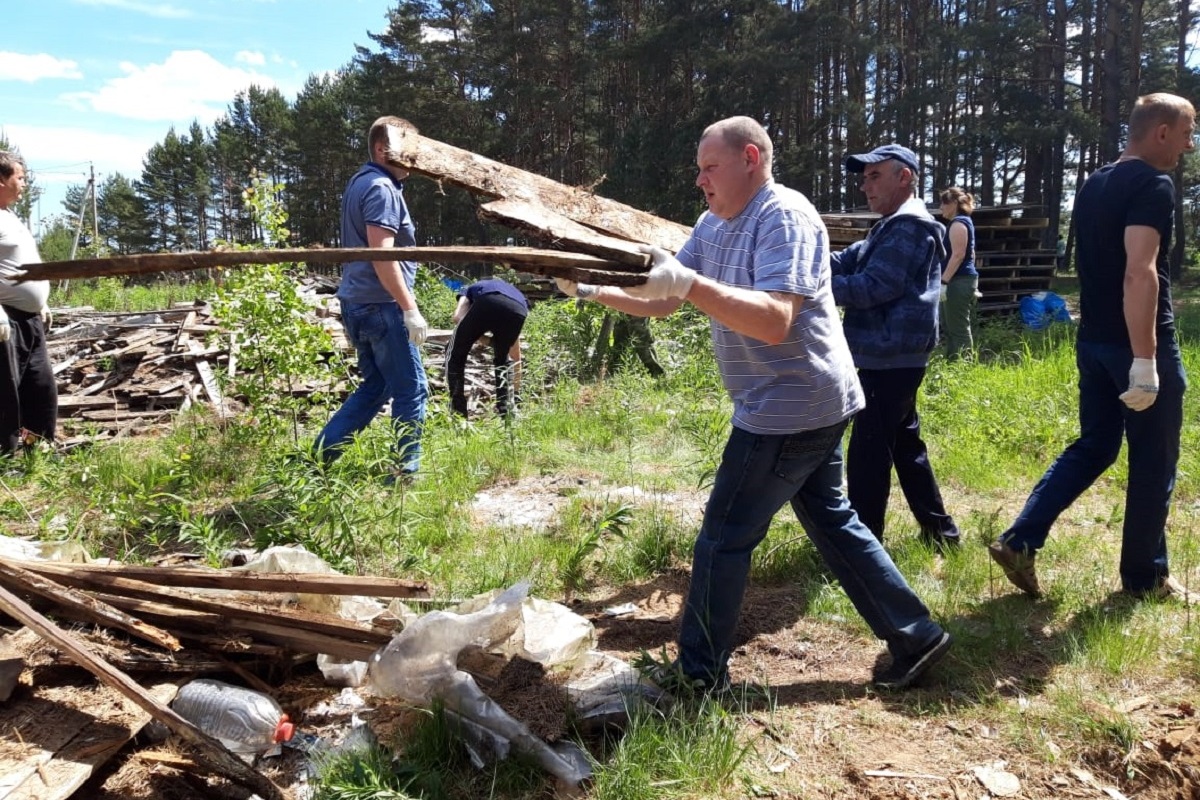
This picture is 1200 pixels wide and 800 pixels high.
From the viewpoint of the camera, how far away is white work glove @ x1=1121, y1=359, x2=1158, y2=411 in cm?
314

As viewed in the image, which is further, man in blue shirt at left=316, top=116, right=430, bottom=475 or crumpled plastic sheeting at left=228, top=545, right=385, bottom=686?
man in blue shirt at left=316, top=116, right=430, bottom=475

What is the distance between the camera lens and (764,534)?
279cm

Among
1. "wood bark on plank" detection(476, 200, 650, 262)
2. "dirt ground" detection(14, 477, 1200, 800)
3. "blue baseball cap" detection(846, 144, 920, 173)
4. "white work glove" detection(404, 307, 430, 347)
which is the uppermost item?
"blue baseball cap" detection(846, 144, 920, 173)

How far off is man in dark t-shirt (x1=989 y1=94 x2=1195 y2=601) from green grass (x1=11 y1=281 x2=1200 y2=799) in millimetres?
276

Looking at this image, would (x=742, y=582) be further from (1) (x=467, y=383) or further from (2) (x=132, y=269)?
(1) (x=467, y=383)

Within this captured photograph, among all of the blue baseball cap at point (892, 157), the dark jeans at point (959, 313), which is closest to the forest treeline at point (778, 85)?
the dark jeans at point (959, 313)

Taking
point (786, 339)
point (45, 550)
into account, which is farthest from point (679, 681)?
point (45, 550)

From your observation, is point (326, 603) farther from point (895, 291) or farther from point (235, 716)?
point (895, 291)

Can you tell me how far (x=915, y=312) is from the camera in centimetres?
357

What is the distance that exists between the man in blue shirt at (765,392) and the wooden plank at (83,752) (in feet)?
5.32

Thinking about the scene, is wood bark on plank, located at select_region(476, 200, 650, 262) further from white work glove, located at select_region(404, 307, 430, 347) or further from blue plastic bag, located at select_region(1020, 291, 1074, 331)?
blue plastic bag, located at select_region(1020, 291, 1074, 331)

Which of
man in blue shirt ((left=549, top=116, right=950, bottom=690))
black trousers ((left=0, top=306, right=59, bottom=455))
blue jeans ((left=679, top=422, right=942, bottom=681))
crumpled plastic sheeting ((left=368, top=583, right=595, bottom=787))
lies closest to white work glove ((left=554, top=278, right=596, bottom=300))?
man in blue shirt ((left=549, top=116, right=950, bottom=690))

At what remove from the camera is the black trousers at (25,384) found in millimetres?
5141

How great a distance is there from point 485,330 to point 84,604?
14.1 ft
